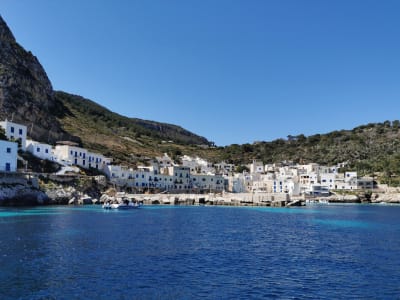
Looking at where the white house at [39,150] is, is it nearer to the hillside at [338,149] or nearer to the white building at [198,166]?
the white building at [198,166]

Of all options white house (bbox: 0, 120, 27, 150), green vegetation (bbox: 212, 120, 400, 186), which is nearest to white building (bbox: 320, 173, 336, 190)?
green vegetation (bbox: 212, 120, 400, 186)

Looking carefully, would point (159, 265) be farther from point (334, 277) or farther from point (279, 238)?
point (279, 238)

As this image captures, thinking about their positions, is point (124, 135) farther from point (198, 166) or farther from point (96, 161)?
point (96, 161)

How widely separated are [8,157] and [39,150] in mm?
16493

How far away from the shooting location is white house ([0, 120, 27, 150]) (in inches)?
3022

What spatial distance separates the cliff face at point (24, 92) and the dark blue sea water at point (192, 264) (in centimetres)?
6983

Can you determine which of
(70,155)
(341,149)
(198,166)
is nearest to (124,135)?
(198,166)

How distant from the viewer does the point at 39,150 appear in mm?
81688

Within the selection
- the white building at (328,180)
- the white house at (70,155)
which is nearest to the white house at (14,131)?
the white house at (70,155)

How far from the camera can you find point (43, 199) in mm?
67312

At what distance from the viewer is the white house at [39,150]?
264ft

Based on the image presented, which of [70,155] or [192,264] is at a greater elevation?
[70,155]

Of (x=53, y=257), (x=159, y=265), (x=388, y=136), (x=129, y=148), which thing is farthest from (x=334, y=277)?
(x=388, y=136)

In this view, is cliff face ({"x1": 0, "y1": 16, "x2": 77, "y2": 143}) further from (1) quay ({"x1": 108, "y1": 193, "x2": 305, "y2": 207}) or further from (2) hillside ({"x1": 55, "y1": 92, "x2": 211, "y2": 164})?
(1) quay ({"x1": 108, "y1": 193, "x2": 305, "y2": 207})
